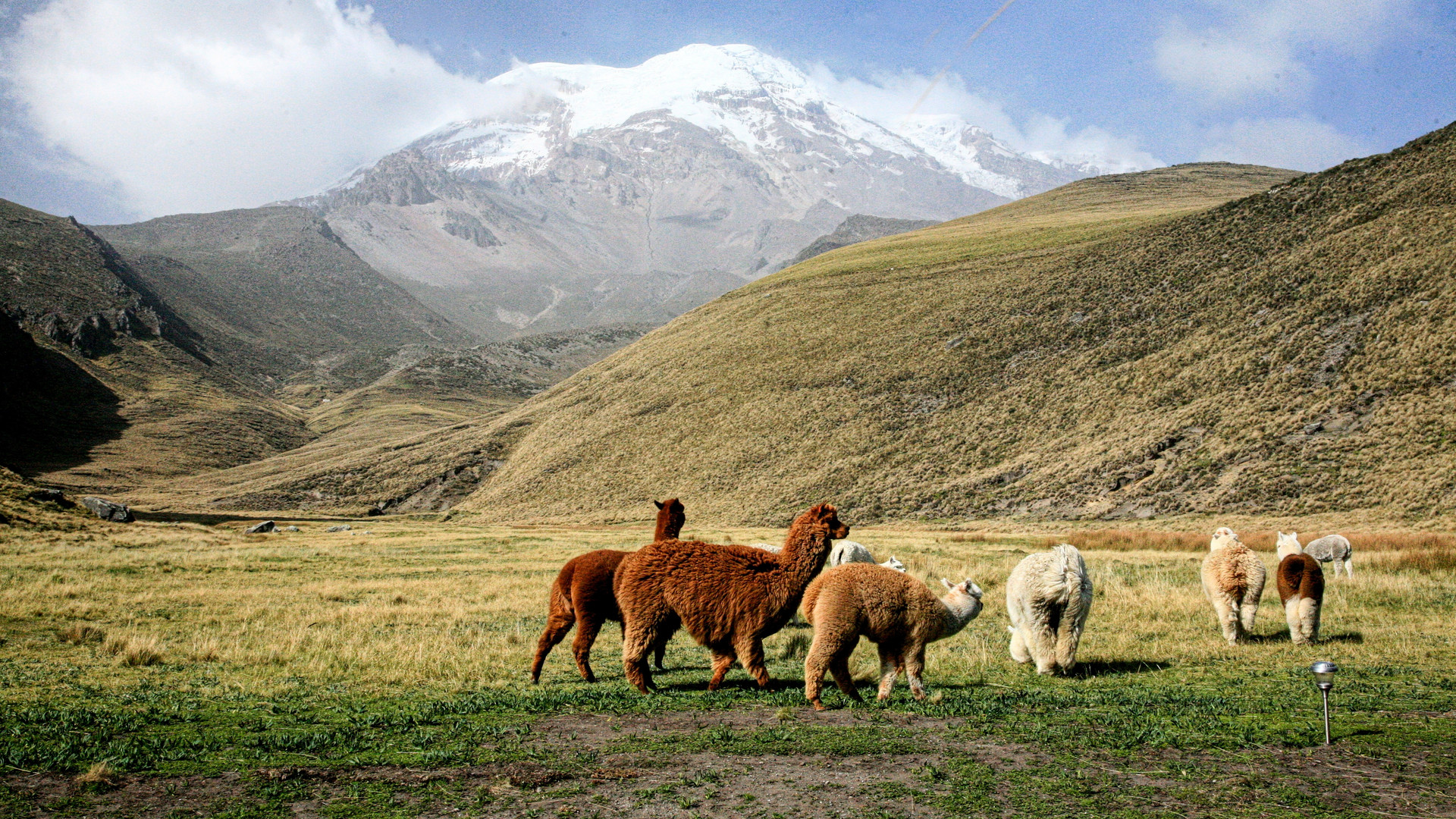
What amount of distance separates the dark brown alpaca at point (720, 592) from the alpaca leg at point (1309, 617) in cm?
893

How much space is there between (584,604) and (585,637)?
2.00ft

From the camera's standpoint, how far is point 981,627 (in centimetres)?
1645

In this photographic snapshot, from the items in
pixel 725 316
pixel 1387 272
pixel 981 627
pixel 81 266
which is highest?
pixel 81 266

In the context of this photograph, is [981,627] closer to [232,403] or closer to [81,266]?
[232,403]

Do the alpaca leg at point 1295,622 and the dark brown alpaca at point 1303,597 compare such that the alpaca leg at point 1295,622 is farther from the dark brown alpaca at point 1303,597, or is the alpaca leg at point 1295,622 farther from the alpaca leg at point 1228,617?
the alpaca leg at point 1228,617

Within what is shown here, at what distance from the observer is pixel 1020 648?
41.9 feet

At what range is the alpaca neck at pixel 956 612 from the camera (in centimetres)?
1030

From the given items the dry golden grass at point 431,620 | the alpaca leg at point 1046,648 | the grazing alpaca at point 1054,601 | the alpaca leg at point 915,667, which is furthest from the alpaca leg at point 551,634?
the alpaca leg at point 1046,648

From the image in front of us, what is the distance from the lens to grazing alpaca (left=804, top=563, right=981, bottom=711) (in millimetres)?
9539

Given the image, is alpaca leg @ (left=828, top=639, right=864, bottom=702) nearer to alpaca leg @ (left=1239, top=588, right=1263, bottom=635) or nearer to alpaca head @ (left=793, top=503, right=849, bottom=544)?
alpaca head @ (left=793, top=503, right=849, bottom=544)

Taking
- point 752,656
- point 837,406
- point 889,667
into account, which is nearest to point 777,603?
point 752,656

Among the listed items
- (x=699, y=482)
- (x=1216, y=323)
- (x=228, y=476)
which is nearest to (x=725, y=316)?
(x=699, y=482)

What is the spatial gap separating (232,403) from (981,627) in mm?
176566

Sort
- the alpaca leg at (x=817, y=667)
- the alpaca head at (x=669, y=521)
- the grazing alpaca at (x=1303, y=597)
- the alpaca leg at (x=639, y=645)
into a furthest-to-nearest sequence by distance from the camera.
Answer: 1. the grazing alpaca at (x=1303, y=597)
2. the alpaca head at (x=669, y=521)
3. the alpaca leg at (x=639, y=645)
4. the alpaca leg at (x=817, y=667)
